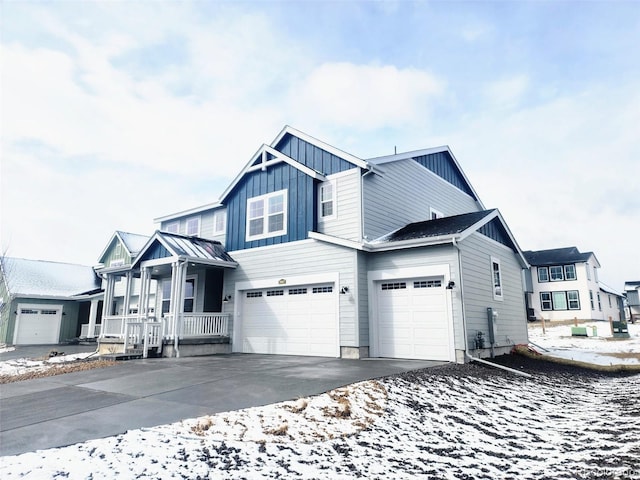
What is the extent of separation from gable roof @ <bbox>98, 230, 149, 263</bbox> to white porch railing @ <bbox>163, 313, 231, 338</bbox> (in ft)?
37.4

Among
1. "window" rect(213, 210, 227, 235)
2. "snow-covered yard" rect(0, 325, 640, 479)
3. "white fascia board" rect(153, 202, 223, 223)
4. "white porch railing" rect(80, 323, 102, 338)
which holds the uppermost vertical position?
"white fascia board" rect(153, 202, 223, 223)

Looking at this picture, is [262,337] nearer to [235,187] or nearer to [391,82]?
[235,187]

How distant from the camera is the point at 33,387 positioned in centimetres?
841

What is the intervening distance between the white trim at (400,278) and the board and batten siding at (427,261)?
2.6 inches

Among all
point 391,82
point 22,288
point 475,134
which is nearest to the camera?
point 391,82

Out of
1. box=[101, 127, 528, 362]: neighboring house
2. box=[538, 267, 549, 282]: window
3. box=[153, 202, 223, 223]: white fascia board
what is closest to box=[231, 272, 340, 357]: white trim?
box=[101, 127, 528, 362]: neighboring house

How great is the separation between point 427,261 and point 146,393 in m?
7.75

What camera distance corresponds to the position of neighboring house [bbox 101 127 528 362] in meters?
11.6

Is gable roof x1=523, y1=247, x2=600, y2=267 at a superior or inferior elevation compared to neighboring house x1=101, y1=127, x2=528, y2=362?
superior

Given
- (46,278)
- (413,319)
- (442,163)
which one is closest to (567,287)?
(442,163)

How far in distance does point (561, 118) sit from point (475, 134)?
2.93 metres

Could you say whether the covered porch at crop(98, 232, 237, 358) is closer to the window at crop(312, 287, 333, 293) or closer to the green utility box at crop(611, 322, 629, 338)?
the window at crop(312, 287, 333, 293)

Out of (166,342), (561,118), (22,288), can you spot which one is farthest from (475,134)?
(22,288)

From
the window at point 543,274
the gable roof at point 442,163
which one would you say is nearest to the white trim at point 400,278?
the gable roof at point 442,163
